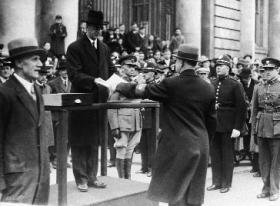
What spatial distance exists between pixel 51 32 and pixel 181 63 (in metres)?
8.80

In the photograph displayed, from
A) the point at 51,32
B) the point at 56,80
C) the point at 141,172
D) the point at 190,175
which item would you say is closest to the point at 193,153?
the point at 190,175

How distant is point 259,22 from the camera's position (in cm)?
2639

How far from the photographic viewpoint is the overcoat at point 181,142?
17.5ft

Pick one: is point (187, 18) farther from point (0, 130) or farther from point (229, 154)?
point (0, 130)

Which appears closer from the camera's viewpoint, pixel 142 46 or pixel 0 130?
pixel 0 130

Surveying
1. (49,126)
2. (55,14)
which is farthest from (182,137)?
(55,14)

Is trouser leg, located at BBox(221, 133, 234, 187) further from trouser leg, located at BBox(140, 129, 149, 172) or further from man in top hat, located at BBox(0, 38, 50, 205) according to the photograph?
man in top hat, located at BBox(0, 38, 50, 205)

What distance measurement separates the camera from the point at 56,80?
10.9m

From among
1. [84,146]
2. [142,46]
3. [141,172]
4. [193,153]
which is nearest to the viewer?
[193,153]

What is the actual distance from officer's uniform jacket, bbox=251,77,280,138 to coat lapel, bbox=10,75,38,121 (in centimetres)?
514

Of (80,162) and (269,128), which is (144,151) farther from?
(80,162)

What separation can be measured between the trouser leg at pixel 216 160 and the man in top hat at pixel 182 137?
3.71 meters

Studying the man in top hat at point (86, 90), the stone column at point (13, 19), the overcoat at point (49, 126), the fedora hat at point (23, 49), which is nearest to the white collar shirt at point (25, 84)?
the fedora hat at point (23, 49)

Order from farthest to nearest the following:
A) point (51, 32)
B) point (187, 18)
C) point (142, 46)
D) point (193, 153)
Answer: point (187, 18) → point (142, 46) → point (51, 32) → point (193, 153)
